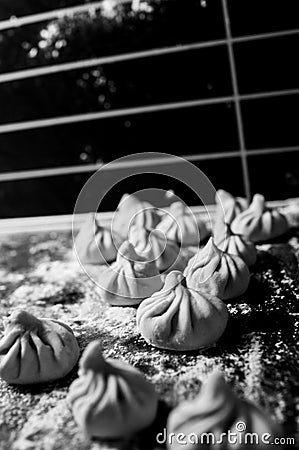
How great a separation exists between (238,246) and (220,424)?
0.61 m

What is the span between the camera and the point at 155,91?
1.75 metres

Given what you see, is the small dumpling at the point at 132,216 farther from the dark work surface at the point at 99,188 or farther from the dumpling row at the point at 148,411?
the dumpling row at the point at 148,411

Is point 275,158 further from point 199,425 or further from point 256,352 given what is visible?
point 199,425

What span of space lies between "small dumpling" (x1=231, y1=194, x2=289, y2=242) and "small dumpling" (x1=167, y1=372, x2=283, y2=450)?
0.71 metres

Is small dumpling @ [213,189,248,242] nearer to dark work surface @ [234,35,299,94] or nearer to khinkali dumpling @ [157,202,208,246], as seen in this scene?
khinkali dumpling @ [157,202,208,246]

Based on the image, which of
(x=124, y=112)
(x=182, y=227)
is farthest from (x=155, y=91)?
(x=182, y=227)

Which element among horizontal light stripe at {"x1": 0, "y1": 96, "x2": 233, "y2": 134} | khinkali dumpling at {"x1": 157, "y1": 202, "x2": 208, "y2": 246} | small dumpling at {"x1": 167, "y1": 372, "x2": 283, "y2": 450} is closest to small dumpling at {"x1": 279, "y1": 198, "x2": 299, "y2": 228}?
khinkali dumpling at {"x1": 157, "y1": 202, "x2": 208, "y2": 246}

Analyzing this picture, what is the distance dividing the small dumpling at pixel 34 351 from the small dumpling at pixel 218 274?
1.01ft


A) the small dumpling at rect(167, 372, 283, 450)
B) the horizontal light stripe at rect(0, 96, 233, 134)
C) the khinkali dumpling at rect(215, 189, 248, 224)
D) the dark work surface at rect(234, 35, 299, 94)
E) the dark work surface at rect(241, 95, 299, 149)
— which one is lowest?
the khinkali dumpling at rect(215, 189, 248, 224)

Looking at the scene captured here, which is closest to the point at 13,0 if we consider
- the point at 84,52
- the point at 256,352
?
the point at 84,52

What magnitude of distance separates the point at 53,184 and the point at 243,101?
0.64 m

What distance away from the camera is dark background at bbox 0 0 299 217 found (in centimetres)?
164

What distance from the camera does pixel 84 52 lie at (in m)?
1.76

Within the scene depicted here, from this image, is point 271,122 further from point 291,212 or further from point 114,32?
point 114,32
